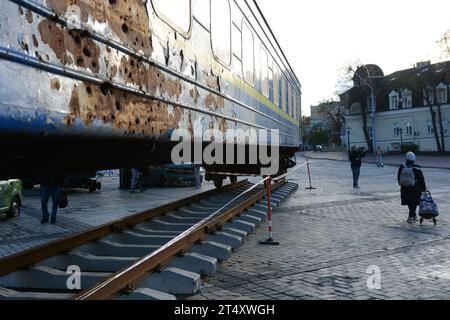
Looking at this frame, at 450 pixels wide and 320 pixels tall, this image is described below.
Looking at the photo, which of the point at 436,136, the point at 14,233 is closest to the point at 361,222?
the point at 14,233

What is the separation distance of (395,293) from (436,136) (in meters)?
53.0

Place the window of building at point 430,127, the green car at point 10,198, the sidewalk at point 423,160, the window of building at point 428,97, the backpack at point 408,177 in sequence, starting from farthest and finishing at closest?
1. the window of building at point 430,127
2. the window of building at point 428,97
3. the sidewalk at point 423,160
4. the green car at point 10,198
5. the backpack at point 408,177

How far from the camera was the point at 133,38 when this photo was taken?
3.58 m

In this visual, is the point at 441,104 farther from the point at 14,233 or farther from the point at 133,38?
the point at 133,38

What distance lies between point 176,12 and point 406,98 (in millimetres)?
63107

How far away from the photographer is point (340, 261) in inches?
250

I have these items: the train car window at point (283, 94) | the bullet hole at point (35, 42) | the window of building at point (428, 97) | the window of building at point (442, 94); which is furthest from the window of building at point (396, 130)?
the bullet hole at point (35, 42)

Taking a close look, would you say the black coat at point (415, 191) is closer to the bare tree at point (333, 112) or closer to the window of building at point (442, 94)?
the window of building at point (442, 94)

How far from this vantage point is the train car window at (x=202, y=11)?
504 cm

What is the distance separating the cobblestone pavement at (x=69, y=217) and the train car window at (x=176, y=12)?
441 cm

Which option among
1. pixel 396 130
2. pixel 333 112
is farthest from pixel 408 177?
pixel 333 112

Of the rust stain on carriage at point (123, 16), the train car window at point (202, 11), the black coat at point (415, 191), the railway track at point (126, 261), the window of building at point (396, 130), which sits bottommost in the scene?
the railway track at point (126, 261)

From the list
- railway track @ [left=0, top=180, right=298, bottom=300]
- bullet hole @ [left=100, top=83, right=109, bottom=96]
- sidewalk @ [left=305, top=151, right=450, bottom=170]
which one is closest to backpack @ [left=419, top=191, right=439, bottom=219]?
railway track @ [left=0, top=180, right=298, bottom=300]

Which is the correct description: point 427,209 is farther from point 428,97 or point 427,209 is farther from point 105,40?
point 428,97
